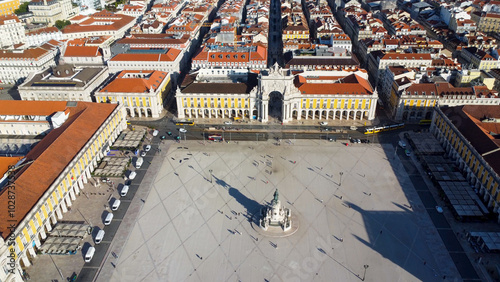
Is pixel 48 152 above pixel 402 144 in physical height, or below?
above

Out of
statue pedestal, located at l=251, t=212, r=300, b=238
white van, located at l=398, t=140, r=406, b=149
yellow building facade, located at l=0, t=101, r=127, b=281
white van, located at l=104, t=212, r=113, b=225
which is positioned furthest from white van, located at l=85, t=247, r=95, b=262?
white van, located at l=398, t=140, r=406, b=149

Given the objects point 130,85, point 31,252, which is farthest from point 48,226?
point 130,85

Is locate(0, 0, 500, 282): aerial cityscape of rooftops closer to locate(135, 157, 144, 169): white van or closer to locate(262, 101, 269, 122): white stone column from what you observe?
locate(135, 157, 144, 169): white van

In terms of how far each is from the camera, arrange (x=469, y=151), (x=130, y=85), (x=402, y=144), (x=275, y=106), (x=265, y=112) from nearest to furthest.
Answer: (x=469, y=151) < (x=402, y=144) < (x=265, y=112) < (x=130, y=85) < (x=275, y=106)

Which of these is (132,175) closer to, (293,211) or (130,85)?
(130,85)

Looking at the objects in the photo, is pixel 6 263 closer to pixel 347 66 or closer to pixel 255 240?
pixel 255 240

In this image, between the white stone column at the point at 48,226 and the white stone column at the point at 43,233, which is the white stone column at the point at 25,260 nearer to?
the white stone column at the point at 43,233
